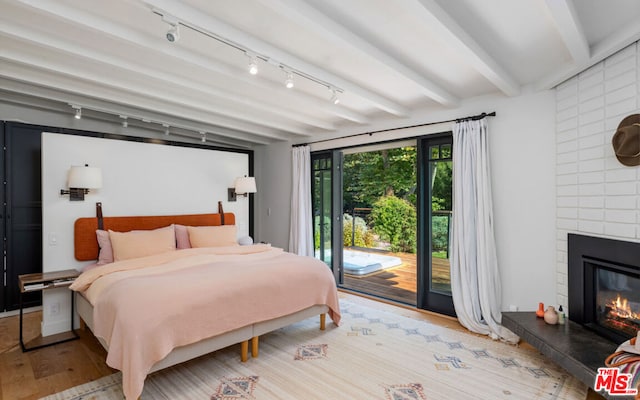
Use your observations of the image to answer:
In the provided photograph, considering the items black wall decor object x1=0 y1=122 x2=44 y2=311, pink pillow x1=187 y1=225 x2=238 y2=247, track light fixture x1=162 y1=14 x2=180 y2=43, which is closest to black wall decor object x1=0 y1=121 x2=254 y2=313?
black wall decor object x1=0 y1=122 x2=44 y2=311

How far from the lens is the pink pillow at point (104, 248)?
3594 millimetres

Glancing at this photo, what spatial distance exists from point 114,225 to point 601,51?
5.01m

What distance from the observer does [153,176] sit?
14.1 ft

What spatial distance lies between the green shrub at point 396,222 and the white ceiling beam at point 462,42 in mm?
5315

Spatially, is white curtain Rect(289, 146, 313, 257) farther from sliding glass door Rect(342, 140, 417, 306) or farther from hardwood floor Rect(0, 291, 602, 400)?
hardwood floor Rect(0, 291, 602, 400)

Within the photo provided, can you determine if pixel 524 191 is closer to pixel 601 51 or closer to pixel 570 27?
pixel 601 51

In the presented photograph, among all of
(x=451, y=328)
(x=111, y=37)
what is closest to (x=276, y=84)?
(x=111, y=37)

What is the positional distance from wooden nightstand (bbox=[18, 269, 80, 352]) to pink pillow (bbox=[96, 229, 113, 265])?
0.27 m

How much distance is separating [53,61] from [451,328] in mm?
4585

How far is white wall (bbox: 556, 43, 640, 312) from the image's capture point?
2.42 m

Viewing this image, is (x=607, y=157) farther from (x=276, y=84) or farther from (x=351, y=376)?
(x=276, y=84)

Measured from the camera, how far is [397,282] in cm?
559

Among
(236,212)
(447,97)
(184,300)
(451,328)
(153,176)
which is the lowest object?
(451,328)

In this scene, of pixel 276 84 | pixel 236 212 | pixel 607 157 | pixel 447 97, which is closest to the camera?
pixel 607 157
